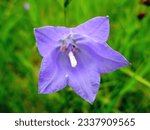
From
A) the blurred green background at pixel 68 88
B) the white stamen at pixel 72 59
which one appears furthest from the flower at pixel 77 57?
the blurred green background at pixel 68 88

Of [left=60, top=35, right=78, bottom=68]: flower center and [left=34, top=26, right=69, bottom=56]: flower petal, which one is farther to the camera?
[left=60, top=35, right=78, bottom=68]: flower center

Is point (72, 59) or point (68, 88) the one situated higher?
point (72, 59)

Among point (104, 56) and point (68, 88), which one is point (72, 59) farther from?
point (68, 88)

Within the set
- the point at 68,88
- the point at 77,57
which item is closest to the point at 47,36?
the point at 77,57

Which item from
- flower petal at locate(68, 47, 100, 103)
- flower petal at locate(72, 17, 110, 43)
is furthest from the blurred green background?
flower petal at locate(72, 17, 110, 43)

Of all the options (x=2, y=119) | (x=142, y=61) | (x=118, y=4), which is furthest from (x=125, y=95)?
(x=2, y=119)

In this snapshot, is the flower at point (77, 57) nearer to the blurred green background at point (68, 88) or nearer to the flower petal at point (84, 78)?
the flower petal at point (84, 78)

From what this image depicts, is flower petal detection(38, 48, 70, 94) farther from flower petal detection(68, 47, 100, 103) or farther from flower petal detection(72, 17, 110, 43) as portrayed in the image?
flower petal detection(72, 17, 110, 43)

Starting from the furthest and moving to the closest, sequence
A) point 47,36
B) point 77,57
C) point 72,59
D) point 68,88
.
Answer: point 68,88
point 77,57
point 72,59
point 47,36
